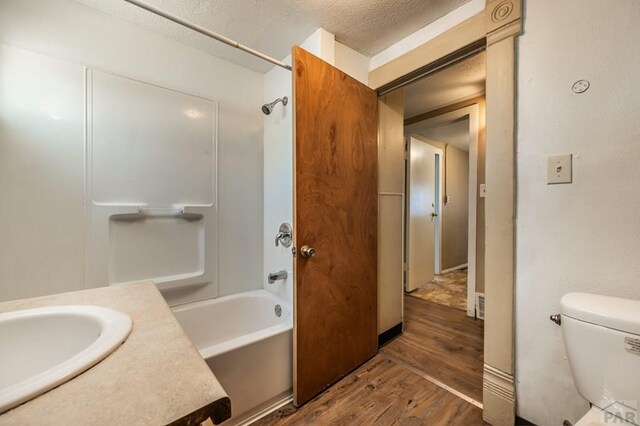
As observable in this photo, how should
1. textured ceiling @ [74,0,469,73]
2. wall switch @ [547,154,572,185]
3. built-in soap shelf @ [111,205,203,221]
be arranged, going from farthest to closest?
built-in soap shelf @ [111,205,203,221]
textured ceiling @ [74,0,469,73]
wall switch @ [547,154,572,185]

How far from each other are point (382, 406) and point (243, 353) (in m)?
0.82

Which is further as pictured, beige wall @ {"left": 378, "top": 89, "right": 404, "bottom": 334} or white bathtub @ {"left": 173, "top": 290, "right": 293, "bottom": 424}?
beige wall @ {"left": 378, "top": 89, "right": 404, "bottom": 334}

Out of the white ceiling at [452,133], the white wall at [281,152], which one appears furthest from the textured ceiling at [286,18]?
the white ceiling at [452,133]

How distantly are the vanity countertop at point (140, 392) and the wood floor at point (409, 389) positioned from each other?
41.9 inches

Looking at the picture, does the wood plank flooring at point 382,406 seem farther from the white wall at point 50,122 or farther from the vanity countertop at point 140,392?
the white wall at point 50,122

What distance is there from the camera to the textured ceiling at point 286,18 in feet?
4.50

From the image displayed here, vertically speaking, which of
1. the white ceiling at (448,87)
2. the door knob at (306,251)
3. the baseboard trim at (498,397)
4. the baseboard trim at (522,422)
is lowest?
the baseboard trim at (522,422)

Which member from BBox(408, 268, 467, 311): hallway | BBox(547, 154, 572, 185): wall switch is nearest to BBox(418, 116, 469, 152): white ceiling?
BBox(408, 268, 467, 311): hallway

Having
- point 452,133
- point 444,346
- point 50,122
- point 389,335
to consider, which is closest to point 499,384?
point 444,346

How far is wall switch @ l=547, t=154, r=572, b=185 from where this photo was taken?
1026 mm

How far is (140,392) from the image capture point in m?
0.43

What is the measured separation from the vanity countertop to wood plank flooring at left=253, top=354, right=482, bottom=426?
106 cm

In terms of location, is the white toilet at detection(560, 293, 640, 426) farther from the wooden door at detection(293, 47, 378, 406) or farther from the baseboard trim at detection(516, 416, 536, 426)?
the wooden door at detection(293, 47, 378, 406)

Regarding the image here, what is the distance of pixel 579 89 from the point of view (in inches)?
39.4
